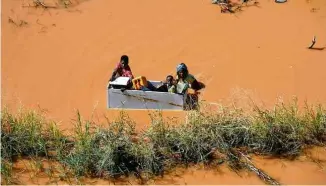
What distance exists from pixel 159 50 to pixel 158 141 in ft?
8.64

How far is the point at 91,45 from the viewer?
8.80m

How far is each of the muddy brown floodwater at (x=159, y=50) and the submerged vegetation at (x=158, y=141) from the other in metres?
0.27

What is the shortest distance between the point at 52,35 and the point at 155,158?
3.82 metres

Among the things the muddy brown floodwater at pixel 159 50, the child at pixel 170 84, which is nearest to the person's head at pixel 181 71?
the child at pixel 170 84

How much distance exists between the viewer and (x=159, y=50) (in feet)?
28.5

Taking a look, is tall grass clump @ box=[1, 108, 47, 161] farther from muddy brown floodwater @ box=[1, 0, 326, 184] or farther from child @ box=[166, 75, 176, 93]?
child @ box=[166, 75, 176, 93]

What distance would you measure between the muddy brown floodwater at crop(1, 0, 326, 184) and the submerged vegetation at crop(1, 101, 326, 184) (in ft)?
0.90

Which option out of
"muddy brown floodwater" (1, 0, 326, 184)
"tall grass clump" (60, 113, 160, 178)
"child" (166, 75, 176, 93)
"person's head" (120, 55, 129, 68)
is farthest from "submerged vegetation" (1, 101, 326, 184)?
"person's head" (120, 55, 129, 68)

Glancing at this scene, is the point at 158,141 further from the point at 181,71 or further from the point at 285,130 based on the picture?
the point at 285,130

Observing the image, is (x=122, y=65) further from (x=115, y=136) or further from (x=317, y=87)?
(x=317, y=87)

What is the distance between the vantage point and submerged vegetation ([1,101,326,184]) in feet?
20.0

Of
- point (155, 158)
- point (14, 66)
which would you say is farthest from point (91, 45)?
point (155, 158)

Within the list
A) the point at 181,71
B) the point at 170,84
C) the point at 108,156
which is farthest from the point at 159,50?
the point at 108,156

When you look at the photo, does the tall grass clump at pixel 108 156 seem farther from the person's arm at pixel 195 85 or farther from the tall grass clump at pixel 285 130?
the person's arm at pixel 195 85
